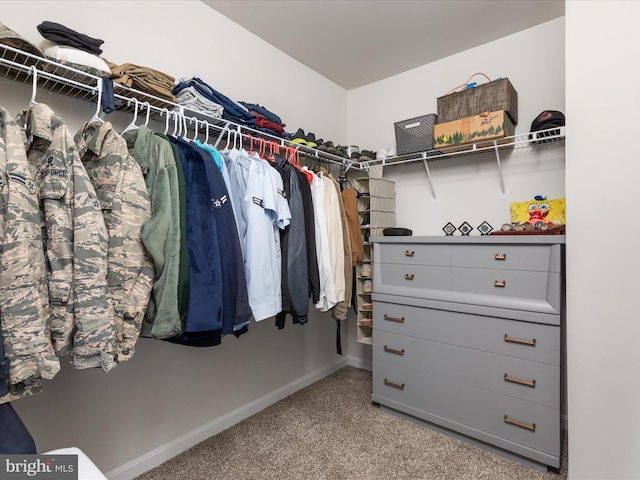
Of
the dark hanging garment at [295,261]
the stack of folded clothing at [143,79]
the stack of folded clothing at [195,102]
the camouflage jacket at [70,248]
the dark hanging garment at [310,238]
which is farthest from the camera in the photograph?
the dark hanging garment at [310,238]

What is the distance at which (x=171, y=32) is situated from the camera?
6.12ft

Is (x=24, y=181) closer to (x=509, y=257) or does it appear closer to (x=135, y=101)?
(x=135, y=101)

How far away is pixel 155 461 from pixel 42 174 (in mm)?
1512

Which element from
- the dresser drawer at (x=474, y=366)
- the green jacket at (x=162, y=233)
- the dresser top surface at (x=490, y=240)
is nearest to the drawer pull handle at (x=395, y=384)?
the dresser drawer at (x=474, y=366)

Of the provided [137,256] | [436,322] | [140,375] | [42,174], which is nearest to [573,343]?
[436,322]

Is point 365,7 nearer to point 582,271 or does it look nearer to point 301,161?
point 301,161

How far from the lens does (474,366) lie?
1.91 m

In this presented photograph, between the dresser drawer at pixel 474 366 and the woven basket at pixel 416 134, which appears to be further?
the woven basket at pixel 416 134

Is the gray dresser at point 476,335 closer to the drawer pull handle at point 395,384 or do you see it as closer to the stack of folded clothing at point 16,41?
the drawer pull handle at point 395,384

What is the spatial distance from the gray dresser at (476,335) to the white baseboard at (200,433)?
637mm

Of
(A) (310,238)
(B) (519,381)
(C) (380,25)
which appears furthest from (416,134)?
(B) (519,381)

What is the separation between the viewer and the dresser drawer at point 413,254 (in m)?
2.06

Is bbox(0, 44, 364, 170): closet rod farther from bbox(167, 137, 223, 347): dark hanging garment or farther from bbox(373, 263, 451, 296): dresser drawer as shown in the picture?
bbox(373, 263, 451, 296): dresser drawer

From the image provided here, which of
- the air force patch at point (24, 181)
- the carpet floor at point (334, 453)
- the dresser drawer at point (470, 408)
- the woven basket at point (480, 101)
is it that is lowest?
the carpet floor at point (334, 453)
